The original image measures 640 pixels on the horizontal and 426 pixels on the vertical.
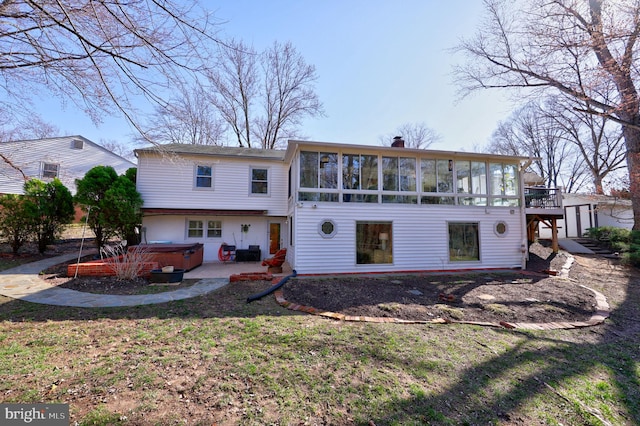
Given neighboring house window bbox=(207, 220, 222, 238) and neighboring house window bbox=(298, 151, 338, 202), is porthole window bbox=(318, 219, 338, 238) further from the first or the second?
neighboring house window bbox=(207, 220, 222, 238)

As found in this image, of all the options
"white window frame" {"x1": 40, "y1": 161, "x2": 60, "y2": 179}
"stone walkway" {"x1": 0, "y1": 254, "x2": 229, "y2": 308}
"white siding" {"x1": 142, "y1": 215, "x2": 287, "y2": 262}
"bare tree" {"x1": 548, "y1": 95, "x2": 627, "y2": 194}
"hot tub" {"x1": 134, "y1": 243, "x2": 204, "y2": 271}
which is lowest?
"stone walkway" {"x1": 0, "y1": 254, "x2": 229, "y2": 308}

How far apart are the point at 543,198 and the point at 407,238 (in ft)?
24.9

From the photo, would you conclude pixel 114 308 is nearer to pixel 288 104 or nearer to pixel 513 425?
pixel 513 425

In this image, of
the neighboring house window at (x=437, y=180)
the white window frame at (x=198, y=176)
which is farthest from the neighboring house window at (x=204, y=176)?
the neighboring house window at (x=437, y=180)

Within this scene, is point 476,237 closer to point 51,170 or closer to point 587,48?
point 587,48

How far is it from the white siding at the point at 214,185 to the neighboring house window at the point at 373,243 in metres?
4.39

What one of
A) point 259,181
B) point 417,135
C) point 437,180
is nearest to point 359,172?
point 437,180

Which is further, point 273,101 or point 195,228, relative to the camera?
point 273,101

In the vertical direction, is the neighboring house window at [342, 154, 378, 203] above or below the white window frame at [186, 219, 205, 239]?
above

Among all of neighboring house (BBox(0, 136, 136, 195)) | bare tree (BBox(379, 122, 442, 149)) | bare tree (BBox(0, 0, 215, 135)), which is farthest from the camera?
bare tree (BBox(379, 122, 442, 149))

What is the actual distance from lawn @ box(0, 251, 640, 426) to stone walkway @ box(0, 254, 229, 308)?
62 cm

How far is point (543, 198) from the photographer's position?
11367 millimetres

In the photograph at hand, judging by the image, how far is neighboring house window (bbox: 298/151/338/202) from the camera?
330 inches

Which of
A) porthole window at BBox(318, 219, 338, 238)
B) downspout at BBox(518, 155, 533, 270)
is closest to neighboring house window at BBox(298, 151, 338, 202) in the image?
porthole window at BBox(318, 219, 338, 238)
